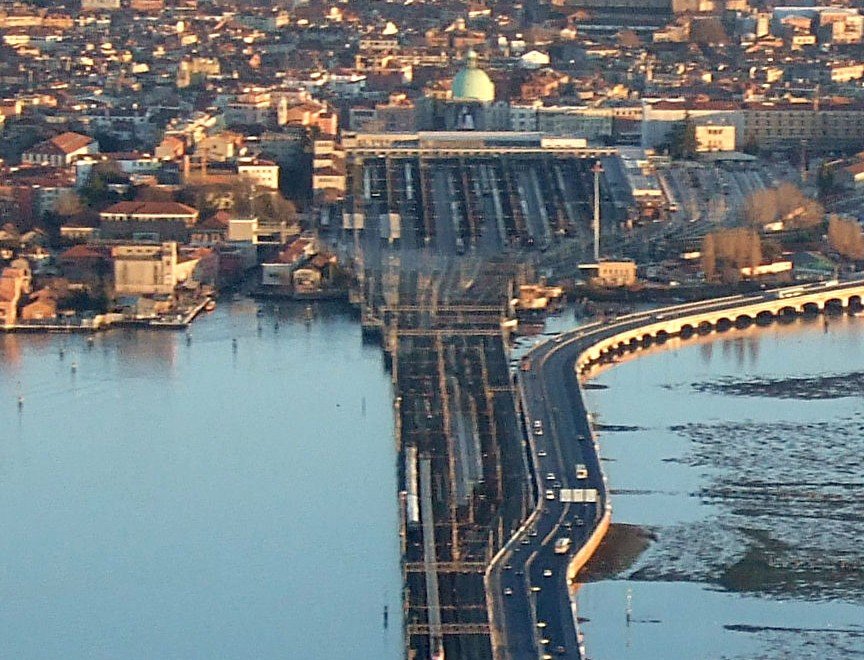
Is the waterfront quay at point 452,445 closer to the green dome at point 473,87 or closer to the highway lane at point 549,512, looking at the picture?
the highway lane at point 549,512

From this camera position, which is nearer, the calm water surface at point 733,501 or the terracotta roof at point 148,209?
the calm water surface at point 733,501


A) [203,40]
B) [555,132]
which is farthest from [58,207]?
[203,40]

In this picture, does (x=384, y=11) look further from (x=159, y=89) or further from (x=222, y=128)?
(x=222, y=128)

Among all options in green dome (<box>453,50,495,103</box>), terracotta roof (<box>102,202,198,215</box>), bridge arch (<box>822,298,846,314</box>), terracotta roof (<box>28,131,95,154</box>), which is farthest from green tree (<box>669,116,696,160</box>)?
bridge arch (<box>822,298,846,314</box>)

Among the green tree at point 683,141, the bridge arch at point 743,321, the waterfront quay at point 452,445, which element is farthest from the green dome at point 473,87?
the bridge arch at point 743,321

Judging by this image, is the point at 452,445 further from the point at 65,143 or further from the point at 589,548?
the point at 65,143

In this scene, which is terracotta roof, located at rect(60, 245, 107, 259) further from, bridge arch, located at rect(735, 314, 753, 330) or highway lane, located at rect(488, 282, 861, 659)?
bridge arch, located at rect(735, 314, 753, 330)

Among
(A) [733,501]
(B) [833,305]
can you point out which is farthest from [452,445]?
(B) [833,305]
